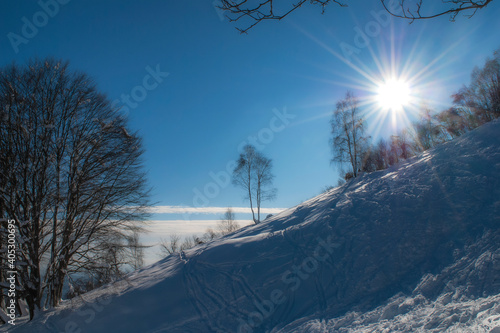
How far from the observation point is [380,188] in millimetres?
10133

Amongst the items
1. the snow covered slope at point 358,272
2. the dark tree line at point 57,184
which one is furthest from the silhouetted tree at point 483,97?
the dark tree line at point 57,184

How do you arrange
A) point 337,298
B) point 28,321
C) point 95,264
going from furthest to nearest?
point 95,264, point 28,321, point 337,298

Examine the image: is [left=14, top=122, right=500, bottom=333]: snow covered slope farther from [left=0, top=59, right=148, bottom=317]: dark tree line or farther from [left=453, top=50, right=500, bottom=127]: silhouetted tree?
[left=453, top=50, right=500, bottom=127]: silhouetted tree

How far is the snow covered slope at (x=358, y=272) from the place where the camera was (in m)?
5.18

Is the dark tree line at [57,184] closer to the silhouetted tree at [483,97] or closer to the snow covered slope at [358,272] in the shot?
the snow covered slope at [358,272]

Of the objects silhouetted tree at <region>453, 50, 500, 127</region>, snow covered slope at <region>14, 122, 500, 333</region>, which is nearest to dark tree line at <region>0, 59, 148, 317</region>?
snow covered slope at <region>14, 122, 500, 333</region>

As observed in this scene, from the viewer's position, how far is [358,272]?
6906mm

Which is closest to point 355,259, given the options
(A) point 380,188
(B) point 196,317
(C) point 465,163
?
(A) point 380,188

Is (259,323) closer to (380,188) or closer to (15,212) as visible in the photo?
(380,188)

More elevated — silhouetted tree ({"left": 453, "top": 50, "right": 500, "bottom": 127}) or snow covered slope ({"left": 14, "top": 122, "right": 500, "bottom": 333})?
silhouetted tree ({"left": 453, "top": 50, "right": 500, "bottom": 127})

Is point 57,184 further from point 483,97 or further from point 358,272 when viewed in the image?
point 483,97

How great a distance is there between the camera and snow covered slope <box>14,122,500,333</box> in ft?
17.0

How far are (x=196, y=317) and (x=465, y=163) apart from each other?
389 inches

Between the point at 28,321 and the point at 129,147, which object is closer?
the point at 28,321
